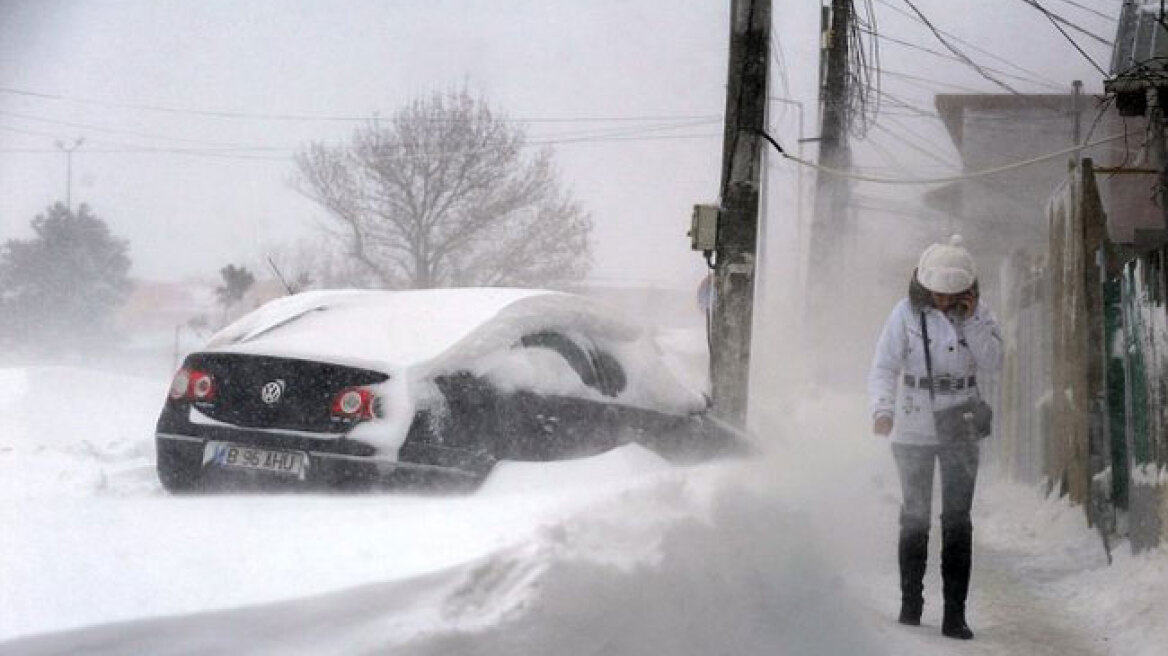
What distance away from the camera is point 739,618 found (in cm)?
339

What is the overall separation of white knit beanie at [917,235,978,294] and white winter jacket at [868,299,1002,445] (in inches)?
6.0

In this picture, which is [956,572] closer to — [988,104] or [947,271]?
[947,271]

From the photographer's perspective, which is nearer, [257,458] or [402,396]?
[402,396]

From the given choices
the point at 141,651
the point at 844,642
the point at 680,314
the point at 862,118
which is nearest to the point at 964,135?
the point at 862,118

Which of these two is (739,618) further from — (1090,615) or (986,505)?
(986,505)

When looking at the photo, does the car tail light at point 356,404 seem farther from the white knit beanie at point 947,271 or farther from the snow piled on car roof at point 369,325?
the white knit beanie at point 947,271

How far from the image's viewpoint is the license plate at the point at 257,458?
15.3ft

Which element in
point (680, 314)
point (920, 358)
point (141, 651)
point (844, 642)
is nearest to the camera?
point (141, 651)

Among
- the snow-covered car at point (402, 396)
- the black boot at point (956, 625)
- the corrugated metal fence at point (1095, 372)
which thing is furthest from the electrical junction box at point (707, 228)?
the black boot at point (956, 625)

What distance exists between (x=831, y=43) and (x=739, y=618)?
16852 mm

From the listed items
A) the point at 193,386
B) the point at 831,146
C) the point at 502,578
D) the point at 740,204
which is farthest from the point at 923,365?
the point at 831,146

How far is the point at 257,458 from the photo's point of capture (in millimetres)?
4750

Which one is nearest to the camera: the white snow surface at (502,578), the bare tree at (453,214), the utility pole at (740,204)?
the white snow surface at (502,578)

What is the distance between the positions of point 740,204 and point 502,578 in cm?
709
